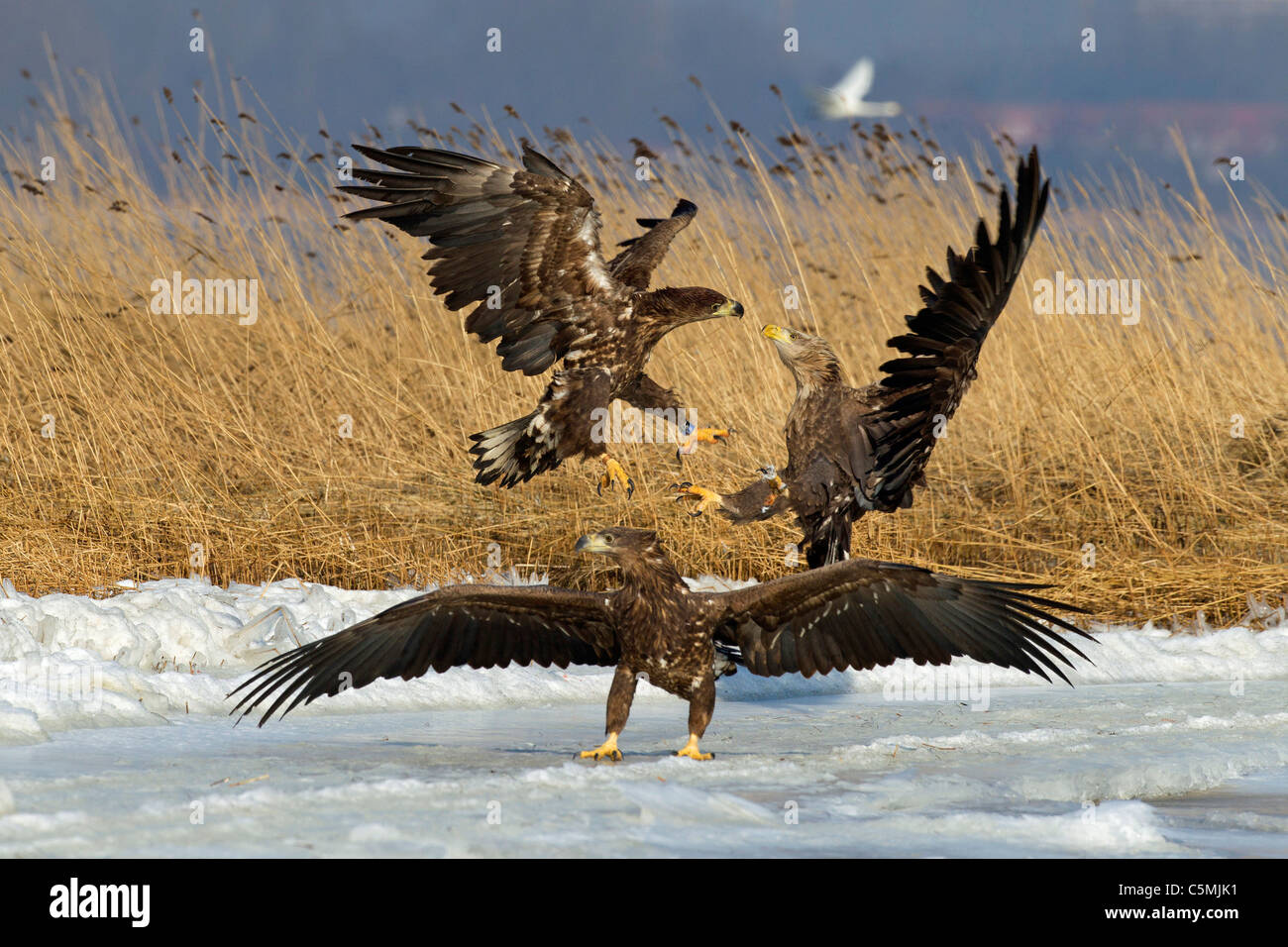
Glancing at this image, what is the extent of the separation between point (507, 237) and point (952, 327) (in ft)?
6.64

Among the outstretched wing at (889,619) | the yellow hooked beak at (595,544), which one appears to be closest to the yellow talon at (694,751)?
the outstretched wing at (889,619)

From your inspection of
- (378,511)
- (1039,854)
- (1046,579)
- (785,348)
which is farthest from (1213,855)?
(378,511)

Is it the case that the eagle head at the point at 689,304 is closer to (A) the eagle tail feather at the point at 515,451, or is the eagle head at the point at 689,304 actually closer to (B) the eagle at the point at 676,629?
(A) the eagle tail feather at the point at 515,451

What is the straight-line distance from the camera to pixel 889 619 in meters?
4.76

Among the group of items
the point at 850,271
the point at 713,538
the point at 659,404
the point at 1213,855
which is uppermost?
the point at 850,271

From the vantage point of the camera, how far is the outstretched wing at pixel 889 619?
15.3 ft

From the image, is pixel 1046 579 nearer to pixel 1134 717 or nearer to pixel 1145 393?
pixel 1145 393

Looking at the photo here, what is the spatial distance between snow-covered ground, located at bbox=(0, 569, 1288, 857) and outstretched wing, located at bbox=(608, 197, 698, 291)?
171 centimetres

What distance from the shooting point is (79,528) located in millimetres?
7938

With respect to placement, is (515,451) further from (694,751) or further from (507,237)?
(694,751)

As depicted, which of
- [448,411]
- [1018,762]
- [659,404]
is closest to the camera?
[1018,762]

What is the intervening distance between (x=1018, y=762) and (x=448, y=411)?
17.1 feet

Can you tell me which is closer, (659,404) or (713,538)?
(659,404)
